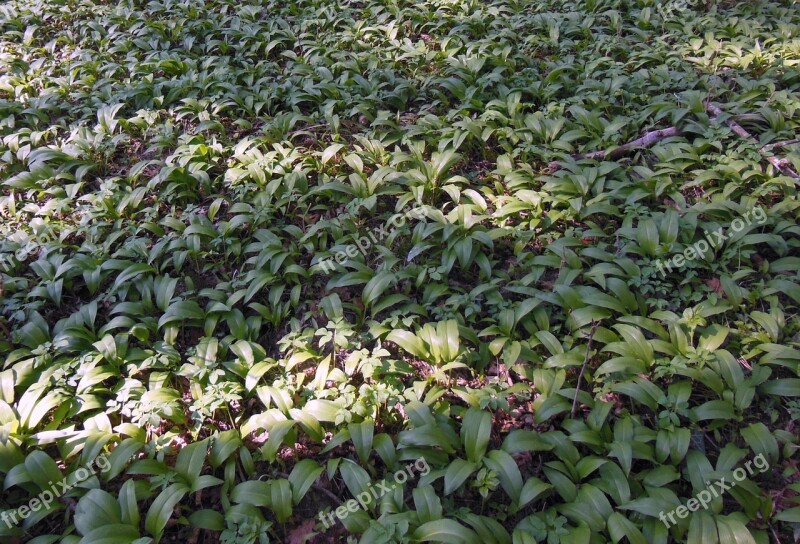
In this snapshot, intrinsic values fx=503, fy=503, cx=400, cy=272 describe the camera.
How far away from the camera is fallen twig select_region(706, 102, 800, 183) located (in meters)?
4.13

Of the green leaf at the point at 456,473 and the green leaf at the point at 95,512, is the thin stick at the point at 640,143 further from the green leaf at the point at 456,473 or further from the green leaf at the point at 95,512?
the green leaf at the point at 95,512

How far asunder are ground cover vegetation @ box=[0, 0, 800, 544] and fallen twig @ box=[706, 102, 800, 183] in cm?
2

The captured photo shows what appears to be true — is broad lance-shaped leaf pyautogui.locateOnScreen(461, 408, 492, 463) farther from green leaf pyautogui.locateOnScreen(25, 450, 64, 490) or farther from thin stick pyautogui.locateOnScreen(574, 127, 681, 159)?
thin stick pyautogui.locateOnScreen(574, 127, 681, 159)

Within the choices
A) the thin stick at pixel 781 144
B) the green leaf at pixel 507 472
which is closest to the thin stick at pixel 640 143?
the thin stick at pixel 781 144

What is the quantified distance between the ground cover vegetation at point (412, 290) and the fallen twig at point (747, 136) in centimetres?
2

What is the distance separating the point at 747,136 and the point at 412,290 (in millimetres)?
3343

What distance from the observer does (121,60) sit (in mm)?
6578

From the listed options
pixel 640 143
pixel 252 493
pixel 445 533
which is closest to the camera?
pixel 445 533

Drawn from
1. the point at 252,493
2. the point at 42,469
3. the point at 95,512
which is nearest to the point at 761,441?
the point at 252,493

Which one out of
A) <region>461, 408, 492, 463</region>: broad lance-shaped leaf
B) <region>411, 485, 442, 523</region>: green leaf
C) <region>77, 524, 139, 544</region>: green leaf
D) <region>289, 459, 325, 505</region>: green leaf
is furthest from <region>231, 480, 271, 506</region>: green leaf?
<region>461, 408, 492, 463</region>: broad lance-shaped leaf

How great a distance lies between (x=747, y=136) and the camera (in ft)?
14.6

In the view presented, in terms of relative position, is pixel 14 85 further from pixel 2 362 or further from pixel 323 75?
pixel 2 362

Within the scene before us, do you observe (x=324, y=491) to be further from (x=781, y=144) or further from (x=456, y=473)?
(x=781, y=144)

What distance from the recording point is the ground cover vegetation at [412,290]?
8.68 ft
